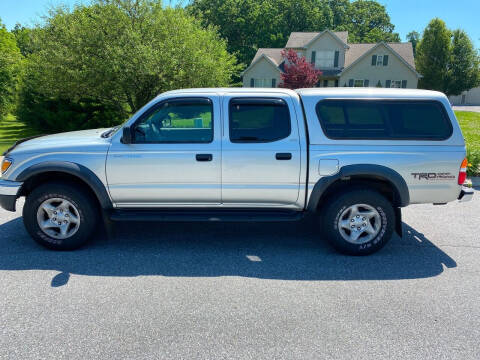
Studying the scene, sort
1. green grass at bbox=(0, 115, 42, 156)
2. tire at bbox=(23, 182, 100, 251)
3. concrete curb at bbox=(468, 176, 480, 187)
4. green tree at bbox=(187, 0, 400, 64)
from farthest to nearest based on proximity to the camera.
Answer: green tree at bbox=(187, 0, 400, 64)
green grass at bbox=(0, 115, 42, 156)
concrete curb at bbox=(468, 176, 480, 187)
tire at bbox=(23, 182, 100, 251)

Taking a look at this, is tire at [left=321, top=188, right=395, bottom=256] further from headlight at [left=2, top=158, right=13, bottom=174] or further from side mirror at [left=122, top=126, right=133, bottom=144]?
headlight at [left=2, top=158, right=13, bottom=174]

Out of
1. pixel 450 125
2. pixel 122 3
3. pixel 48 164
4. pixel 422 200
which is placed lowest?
pixel 422 200

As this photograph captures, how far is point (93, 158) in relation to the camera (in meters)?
4.53

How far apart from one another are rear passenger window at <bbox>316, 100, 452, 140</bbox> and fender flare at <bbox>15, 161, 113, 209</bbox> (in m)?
2.78

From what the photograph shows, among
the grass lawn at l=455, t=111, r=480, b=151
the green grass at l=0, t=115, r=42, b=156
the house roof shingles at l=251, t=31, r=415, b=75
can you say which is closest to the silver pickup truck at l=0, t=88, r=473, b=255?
the grass lawn at l=455, t=111, r=480, b=151

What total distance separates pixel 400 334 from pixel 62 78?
47.8ft

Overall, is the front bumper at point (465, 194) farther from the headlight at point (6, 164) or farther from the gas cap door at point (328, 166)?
the headlight at point (6, 164)

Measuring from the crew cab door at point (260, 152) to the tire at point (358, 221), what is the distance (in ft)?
1.69

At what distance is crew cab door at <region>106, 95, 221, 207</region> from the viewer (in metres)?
4.52

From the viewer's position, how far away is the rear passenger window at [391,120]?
4.58 metres

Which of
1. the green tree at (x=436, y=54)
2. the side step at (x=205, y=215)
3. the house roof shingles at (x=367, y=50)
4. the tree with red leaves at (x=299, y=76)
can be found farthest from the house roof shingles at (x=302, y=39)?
the side step at (x=205, y=215)

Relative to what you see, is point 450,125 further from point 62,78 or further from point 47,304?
point 62,78

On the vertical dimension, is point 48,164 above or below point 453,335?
above

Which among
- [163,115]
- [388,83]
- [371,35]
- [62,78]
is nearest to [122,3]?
[62,78]
